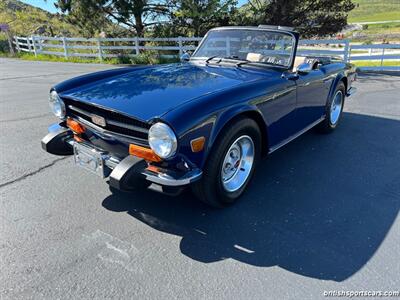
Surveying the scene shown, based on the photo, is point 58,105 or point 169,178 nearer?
point 169,178

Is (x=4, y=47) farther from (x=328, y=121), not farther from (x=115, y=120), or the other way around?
(x=115, y=120)

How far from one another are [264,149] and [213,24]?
540 inches

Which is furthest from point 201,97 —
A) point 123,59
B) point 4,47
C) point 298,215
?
point 4,47

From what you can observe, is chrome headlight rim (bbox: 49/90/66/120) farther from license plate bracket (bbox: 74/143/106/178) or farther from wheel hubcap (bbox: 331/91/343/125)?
wheel hubcap (bbox: 331/91/343/125)

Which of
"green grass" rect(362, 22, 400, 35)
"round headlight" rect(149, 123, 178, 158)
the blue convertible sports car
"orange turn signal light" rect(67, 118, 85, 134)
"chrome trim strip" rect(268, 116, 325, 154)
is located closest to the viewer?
"round headlight" rect(149, 123, 178, 158)

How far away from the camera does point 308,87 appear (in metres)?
3.82

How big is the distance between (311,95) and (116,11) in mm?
13711

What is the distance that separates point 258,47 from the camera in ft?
12.3

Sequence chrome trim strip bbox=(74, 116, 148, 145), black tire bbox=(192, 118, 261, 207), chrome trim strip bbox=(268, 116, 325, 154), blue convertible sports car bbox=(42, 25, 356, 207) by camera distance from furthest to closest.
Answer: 1. chrome trim strip bbox=(268, 116, 325, 154)
2. black tire bbox=(192, 118, 261, 207)
3. chrome trim strip bbox=(74, 116, 148, 145)
4. blue convertible sports car bbox=(42, 25, 356, 207)

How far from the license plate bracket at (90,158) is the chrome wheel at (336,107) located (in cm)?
374

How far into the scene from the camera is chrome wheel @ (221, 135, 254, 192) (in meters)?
2.93

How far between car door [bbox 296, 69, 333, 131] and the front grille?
6.62 ft

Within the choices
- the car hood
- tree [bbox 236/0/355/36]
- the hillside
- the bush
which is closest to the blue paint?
the car hood

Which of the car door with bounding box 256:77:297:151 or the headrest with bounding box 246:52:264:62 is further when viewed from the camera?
the headrest with bounding box 246:52:264:62
